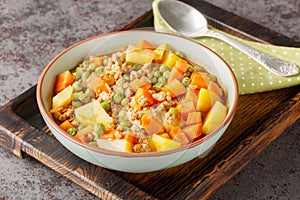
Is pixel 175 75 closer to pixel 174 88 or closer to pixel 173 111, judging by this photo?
pixel 174 88

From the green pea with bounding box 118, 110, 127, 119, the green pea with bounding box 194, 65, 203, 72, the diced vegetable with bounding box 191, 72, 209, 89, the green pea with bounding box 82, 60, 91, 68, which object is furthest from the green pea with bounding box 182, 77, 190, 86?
the green pea with bounding box 82, 60, 91, 68

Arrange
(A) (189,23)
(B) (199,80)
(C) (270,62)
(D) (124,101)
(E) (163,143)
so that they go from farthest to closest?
(A) (189,23) < (C) (270,62) < (B) (199,80) < (D) (124,101) < (E) (163,143)

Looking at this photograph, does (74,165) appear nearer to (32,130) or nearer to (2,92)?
(32,130)

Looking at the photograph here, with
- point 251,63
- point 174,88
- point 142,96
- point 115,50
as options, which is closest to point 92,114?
point 142,96

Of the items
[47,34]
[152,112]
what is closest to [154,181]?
[152,112]

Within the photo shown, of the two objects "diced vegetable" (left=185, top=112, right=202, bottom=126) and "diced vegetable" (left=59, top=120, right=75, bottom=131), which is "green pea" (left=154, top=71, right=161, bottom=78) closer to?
"diced vegetable" (left=185, top=112, right=202, bottom=126)

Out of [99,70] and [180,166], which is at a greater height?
[99,70]

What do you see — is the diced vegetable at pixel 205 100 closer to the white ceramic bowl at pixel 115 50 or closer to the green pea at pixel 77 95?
the white ceramic bowl at pixel 115 50
